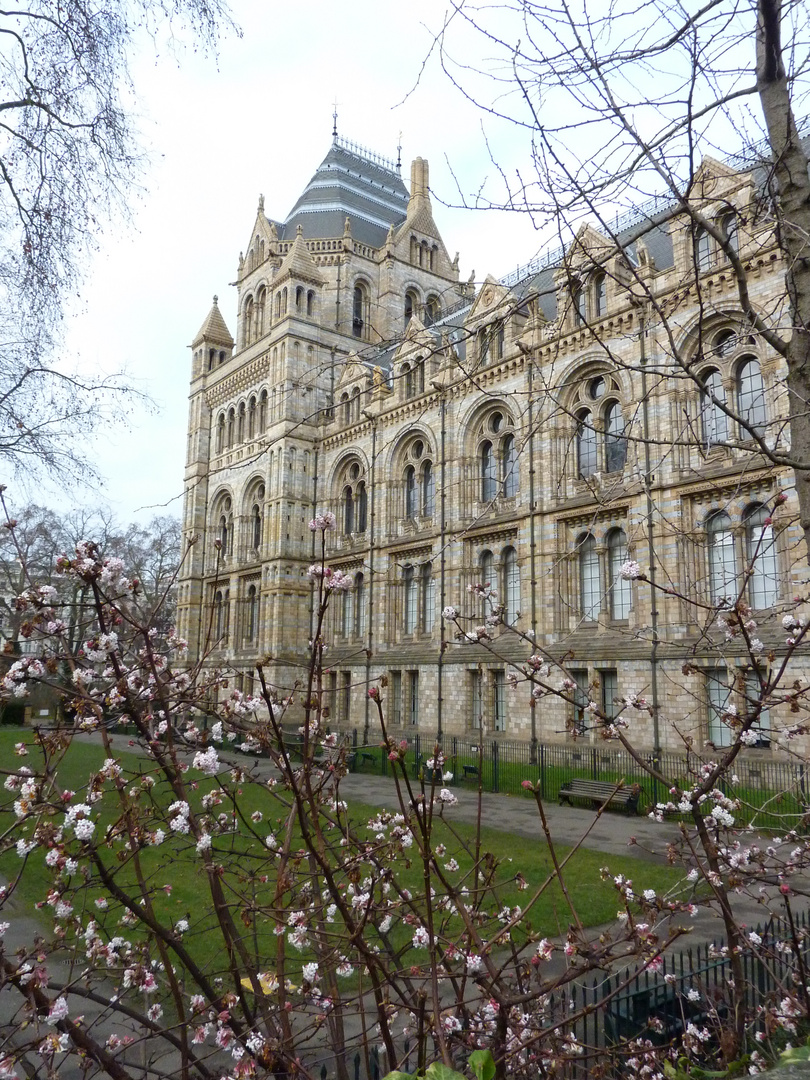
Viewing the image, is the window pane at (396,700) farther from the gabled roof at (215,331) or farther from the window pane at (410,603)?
the gabled roof at (215,331)

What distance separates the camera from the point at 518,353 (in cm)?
2484

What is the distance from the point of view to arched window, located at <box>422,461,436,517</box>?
28825mm

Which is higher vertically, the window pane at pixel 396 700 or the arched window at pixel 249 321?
the arched window at pixel 249 321

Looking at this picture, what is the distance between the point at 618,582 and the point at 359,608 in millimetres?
13512

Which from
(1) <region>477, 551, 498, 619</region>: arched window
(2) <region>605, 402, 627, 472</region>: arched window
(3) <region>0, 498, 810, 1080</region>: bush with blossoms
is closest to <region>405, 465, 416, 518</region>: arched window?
(1) <region>477, 551, 498, 619</region>: arched window

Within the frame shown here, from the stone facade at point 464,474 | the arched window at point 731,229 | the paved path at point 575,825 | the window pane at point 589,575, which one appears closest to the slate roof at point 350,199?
the stone facade at point 464,474

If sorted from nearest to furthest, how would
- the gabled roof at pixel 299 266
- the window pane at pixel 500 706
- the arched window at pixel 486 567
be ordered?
the window pane at pixel 500 706 < the arched window at pixel 486 567 < the gabled roof at pixel 299 266

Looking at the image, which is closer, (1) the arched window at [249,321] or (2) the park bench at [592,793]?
(2) the park bench at [592,793]

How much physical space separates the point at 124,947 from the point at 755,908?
737 centimetres

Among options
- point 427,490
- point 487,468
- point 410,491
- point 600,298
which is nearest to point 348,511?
point 410,491

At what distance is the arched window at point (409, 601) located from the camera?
28.9 metres

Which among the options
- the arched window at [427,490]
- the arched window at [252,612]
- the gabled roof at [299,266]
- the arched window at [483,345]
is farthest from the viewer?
the arched window at [252,612]

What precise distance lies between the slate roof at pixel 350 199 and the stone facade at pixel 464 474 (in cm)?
17

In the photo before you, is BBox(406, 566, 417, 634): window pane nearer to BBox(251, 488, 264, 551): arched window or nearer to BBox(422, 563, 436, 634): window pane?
BBox(422, 563, 436, 634): window pane
